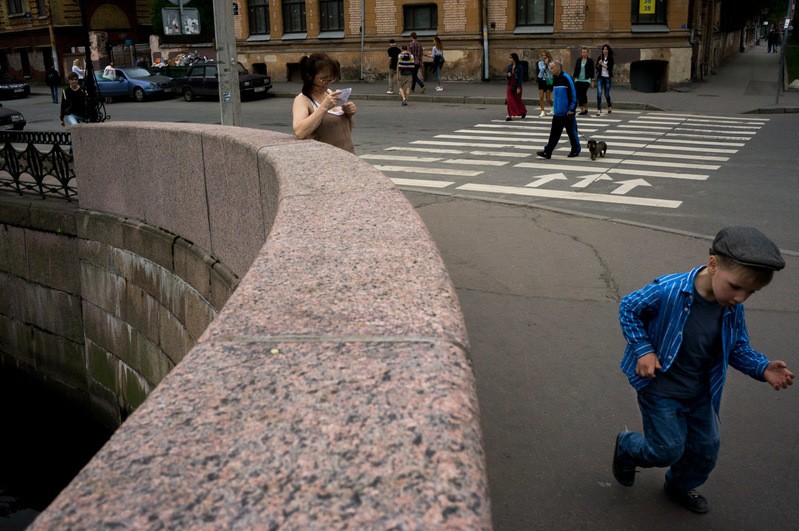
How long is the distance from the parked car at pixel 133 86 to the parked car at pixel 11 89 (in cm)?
829

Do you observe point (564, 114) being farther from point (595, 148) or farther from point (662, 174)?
point (662, 174)

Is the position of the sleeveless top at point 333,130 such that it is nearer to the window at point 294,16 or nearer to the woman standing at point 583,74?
the woman standing at point 583,74

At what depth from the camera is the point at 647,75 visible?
2933 cm

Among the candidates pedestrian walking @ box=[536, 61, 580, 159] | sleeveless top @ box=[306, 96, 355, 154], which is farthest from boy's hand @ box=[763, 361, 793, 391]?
pedestrian walking @ box=[536, 61, 580, 159]

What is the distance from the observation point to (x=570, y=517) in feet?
12.0

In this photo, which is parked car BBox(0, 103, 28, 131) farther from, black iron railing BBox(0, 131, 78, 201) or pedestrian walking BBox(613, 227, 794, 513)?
pedestrian walking BBox(613, 227, 794, 513)

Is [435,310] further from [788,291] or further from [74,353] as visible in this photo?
[74,353]

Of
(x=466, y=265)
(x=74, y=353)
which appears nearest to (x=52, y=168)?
(x=74, y=353)

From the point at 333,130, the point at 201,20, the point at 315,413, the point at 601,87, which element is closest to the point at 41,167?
the point at 333,130

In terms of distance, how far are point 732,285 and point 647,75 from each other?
28101 mm

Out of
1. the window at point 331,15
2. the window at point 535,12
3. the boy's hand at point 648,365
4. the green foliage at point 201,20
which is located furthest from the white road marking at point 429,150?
the green foliage at point 201,20

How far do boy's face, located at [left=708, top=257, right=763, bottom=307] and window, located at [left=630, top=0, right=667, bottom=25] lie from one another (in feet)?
90.4

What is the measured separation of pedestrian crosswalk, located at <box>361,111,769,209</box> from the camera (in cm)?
1180

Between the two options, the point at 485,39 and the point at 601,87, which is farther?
the point at 485,39
